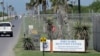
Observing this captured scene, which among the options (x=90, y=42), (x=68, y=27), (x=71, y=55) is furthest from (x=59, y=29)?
(x=71, y=55)

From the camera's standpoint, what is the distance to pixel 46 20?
1019 inches

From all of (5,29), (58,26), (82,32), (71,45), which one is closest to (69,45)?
(71,45)

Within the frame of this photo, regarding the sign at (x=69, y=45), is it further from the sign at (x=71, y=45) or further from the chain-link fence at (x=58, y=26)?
the chain-link fence at (x=58, y=26)

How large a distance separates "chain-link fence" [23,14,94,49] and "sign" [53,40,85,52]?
1721mm

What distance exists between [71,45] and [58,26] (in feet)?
11.3

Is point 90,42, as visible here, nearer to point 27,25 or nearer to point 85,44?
point 85,44

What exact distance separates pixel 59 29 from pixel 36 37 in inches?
67.5

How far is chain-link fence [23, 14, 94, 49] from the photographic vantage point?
83.1 feet

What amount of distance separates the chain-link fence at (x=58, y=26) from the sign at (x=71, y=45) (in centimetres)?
172

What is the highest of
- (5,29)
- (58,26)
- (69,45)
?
(58,26)

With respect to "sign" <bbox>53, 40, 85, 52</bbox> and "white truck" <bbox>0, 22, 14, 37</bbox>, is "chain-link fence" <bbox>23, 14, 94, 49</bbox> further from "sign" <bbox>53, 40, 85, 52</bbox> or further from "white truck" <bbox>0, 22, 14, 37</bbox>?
"white truck" <bbox>0, 22, 14, 37</bbox>

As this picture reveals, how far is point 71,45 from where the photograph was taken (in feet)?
75.0

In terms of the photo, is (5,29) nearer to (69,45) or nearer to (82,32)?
(82,32)

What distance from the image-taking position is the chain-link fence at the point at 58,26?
83.1ft
